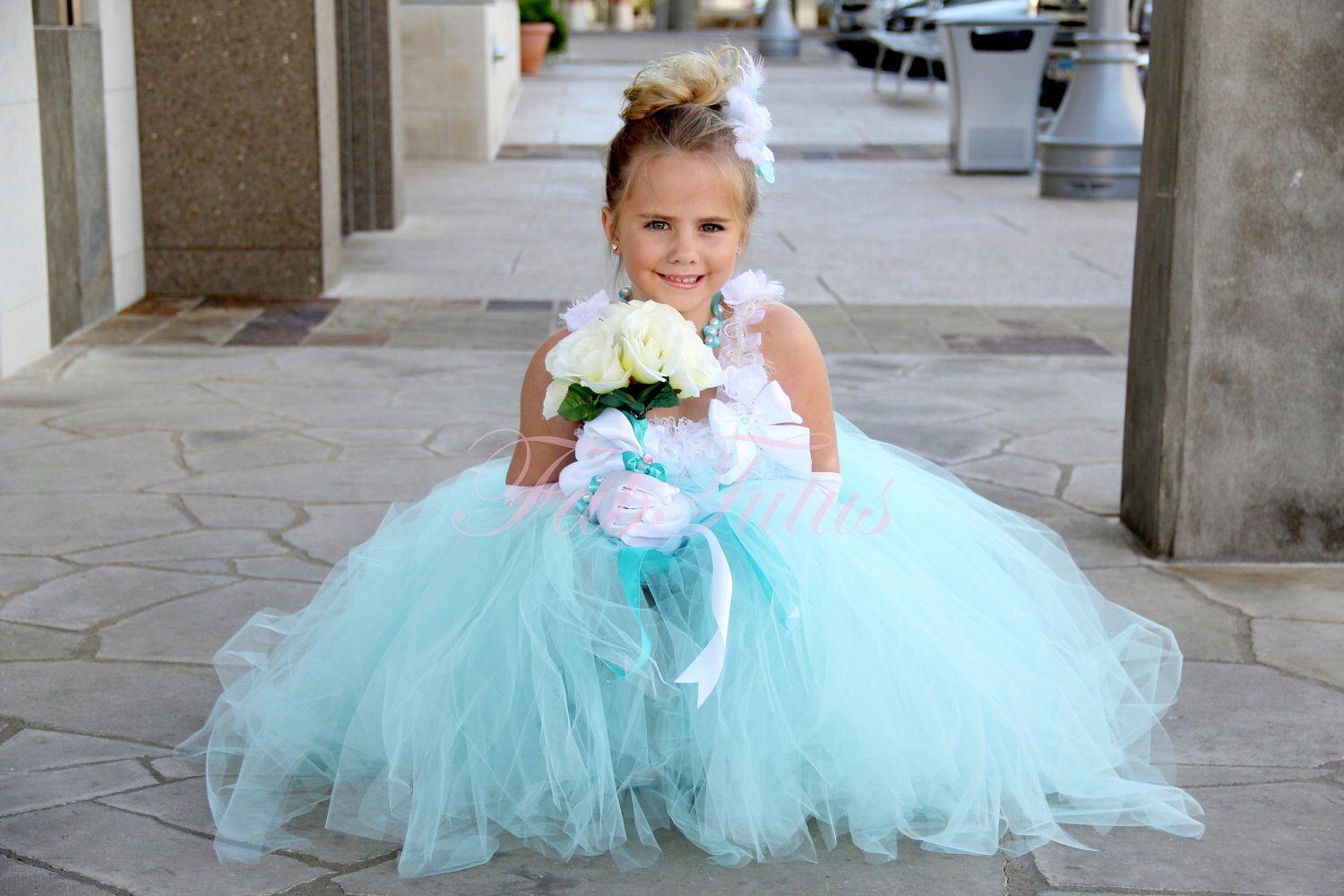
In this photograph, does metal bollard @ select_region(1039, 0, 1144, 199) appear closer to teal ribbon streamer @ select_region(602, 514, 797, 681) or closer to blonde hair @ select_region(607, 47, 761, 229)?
blonde hair @ select_region(607, 47, 761, 229)

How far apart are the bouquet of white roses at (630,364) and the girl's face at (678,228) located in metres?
0.19

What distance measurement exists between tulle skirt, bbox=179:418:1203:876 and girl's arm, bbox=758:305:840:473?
17cm

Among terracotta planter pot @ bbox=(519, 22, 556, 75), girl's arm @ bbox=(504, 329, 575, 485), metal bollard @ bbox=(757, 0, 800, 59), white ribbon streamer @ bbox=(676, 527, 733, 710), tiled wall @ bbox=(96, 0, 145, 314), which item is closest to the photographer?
white ribbon streamer @ bbox=(676, 527, 733, 710)

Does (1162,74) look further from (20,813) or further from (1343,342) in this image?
(20,813)

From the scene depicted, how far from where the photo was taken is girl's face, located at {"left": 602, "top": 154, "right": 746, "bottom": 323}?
8.95 feet

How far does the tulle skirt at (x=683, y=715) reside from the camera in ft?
7.98

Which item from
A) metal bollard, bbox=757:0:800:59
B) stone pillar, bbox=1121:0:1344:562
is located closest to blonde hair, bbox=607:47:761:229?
stone pillar, bbox=1121:0:1344:562

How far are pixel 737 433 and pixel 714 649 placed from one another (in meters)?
0.48

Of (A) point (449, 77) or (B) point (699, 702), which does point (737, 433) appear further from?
(A) point (449, 77)

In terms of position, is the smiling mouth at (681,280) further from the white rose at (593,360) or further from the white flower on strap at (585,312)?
the white rose at (593,360)

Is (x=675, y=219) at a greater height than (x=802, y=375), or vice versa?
(x=675, y=219)

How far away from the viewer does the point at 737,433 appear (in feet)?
8.92

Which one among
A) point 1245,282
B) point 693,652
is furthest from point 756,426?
point 1245,282

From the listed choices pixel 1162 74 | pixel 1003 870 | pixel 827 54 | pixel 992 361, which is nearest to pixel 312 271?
pixel 992 361
